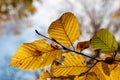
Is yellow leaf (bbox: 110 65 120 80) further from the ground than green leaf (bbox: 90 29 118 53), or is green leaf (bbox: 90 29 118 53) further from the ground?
green leaf (bbox: 90 29 118 53)

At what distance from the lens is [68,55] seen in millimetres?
513

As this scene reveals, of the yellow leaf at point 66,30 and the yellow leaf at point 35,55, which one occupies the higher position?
the yellow leaf at point 66,30

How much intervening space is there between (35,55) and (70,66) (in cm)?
7

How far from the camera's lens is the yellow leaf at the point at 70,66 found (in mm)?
495

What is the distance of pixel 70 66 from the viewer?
1.68ft

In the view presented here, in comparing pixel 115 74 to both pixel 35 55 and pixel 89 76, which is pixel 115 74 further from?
pixel 35 55

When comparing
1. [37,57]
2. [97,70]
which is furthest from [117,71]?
[37,57]

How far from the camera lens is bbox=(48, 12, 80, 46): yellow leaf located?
49 centimetres

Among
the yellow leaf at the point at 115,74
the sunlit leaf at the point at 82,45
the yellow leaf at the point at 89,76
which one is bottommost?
the yellow leaf at the point at 115,74

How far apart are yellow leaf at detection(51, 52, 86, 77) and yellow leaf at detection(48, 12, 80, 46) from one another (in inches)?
1.3

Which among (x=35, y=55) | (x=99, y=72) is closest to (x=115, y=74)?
(x=99, y=72)

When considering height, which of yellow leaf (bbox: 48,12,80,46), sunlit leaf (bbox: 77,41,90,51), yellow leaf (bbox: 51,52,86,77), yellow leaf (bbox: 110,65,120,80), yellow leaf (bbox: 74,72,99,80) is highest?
yellow leaf (bbox: 48,12,80,46)

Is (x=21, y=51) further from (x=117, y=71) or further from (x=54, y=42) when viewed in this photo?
(x=117, y=71)

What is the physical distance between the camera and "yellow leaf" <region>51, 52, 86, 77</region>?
19.5 inches
